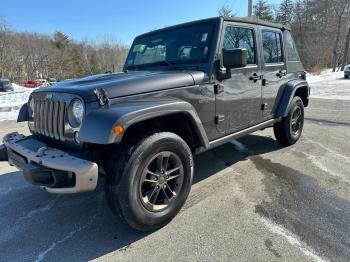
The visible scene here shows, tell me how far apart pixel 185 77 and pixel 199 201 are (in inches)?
54.0

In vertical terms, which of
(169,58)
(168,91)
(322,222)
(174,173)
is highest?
(169,58)

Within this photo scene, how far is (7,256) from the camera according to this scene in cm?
258

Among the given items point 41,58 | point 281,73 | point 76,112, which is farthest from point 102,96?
point 41,58

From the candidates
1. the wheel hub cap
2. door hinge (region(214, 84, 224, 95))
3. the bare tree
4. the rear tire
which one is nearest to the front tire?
the wheel hub cap

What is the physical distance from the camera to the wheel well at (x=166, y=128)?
2.83m

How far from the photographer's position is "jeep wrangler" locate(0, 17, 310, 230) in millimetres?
2545

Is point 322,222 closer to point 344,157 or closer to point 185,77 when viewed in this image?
point 185,77

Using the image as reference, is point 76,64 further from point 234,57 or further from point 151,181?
point 151,181

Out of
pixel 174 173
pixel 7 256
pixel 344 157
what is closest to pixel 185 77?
pixel 174 173

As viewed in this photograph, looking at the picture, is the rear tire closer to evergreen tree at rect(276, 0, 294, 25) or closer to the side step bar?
the side step bar

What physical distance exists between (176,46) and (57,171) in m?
2.12

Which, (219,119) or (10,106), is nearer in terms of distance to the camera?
(219,119)

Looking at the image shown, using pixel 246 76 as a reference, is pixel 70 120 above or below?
below

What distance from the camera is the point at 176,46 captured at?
3.80m
